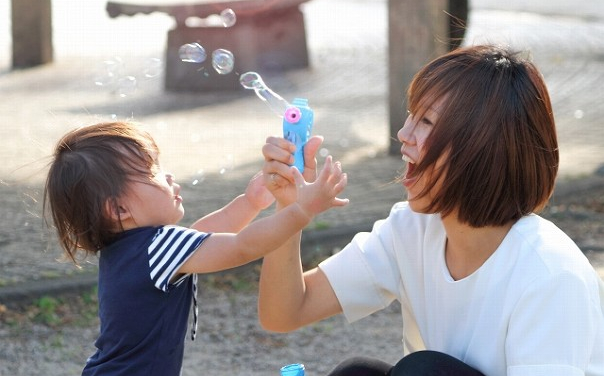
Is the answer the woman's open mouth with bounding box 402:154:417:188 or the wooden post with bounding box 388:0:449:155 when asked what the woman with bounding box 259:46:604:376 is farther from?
the wooden post with bounding box 388:0:449:155

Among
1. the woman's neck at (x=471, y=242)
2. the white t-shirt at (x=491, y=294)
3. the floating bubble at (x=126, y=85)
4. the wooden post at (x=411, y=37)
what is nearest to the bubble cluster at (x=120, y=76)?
the floating bubble at (x=126, y=85)

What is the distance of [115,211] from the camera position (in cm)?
215

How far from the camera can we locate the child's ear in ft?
7.03

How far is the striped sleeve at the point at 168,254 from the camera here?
6.87 feet

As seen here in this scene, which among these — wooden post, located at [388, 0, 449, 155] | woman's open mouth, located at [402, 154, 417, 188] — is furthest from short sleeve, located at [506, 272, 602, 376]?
wooden post, located at [388, 0, 449, 155]

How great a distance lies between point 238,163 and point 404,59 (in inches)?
38.8

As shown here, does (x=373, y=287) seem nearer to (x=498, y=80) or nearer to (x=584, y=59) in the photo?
(x=498, y=80)

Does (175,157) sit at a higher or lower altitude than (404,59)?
lower

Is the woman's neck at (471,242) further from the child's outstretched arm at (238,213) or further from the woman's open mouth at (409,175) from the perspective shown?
the child's outstretched arm at (238,213)

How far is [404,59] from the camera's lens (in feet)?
18.0

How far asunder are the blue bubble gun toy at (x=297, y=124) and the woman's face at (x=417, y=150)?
0.19 metres

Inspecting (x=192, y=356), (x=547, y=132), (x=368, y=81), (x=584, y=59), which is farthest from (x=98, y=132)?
(x=584, y=59)

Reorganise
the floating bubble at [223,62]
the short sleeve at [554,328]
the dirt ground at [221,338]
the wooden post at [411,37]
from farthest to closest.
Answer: the wooden post at [411,37] → the dirt ground at [221,338] → the floating bubble at [223,62] → the short sleeve at [554,328]

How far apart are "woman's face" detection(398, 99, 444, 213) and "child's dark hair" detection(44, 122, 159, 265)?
0.51 meters
